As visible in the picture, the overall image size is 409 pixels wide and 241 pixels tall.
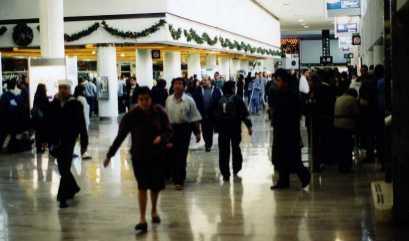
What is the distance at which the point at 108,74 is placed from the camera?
31344mm

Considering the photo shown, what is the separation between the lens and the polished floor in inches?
337

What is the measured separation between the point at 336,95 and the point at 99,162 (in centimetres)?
556

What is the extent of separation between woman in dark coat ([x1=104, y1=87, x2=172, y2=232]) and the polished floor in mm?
568

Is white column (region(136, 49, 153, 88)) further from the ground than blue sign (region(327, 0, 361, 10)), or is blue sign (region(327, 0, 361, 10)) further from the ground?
blue sign (region(327, 0, 361, 10))

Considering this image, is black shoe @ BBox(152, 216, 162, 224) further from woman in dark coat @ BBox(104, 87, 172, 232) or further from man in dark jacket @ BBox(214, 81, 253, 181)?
man in dark jacket @ BBox(214, 81, 253, 181)

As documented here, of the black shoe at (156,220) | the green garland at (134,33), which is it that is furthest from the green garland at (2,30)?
the black shoe at (156,220)

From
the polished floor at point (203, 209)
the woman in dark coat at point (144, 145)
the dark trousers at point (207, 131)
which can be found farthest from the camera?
the dark trousers at point (207, 131)

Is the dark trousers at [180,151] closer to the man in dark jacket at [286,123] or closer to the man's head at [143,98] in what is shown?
the man in dark jacket at [286,123]

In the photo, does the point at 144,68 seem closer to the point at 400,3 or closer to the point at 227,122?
the point at 227,122

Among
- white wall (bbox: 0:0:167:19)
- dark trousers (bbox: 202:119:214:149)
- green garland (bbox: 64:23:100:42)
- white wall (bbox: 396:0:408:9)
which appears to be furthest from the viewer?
green garland (bbox: 64:23:100:42)

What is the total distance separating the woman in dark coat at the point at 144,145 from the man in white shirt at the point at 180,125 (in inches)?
120

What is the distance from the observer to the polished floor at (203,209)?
8.55 meters

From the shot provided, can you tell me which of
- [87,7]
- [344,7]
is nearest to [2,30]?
[87,7]

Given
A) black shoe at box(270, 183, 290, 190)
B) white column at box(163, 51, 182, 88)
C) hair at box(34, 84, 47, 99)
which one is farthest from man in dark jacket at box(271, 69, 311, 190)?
white column at box(163, 51, 182, 88)
